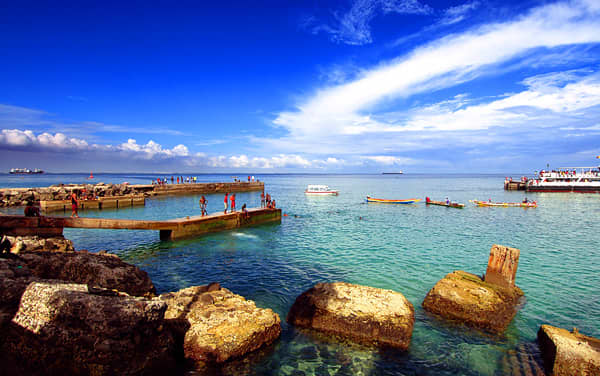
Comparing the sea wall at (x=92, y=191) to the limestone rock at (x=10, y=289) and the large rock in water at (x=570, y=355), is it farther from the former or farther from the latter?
the large rock in water at (x=570, y=355)

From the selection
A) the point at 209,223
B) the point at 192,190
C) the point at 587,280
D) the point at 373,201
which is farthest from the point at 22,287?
the point at 192,190

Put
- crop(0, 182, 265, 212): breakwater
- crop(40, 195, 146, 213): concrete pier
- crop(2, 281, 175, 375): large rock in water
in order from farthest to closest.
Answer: crop(0, 182, 265, 212): breakwater
crop(40, 195, 146, 213): concrete pier
crop(2, 281, 175, 375): large rock in water

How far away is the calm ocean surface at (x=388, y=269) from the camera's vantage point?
8156 millimetres

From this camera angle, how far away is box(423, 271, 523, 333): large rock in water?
9836 mm

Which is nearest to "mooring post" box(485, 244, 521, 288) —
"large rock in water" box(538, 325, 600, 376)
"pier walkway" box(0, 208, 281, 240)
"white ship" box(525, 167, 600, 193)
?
"large rock in water" box(538, 325, 600, 376)

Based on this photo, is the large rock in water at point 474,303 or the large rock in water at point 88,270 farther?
the large rock in water at point 474,303

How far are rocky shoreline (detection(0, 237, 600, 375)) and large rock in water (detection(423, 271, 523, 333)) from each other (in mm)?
33

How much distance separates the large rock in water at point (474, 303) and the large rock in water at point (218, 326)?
232 inches

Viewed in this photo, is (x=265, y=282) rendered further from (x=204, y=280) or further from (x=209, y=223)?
(x=209, y=223)

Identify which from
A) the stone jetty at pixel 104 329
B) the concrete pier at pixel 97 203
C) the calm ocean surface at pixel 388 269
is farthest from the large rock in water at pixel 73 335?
the concrete pier at pixel 97 203

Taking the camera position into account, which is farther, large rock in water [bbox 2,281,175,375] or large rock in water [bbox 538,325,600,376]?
large rock in water [bbox 538,325,600,376]

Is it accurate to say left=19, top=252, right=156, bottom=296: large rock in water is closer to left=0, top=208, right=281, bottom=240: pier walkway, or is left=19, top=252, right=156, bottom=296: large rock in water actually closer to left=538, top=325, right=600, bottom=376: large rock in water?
left=0, top=208, right=281, bottom=240: pier walkway

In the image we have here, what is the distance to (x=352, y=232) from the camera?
85.1 ft

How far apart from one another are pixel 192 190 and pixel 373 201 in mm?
39231
